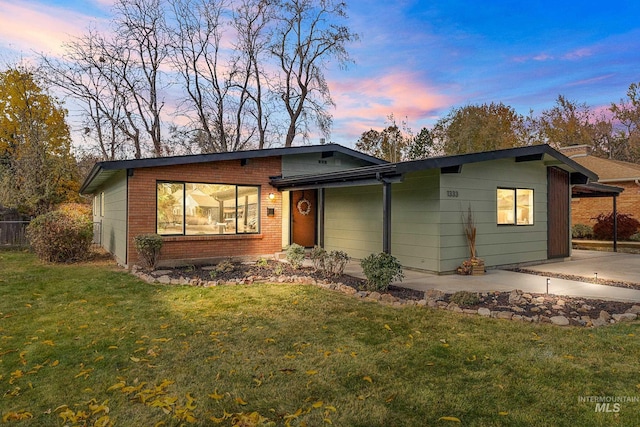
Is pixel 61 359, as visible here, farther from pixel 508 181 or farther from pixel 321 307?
pixel 508 181

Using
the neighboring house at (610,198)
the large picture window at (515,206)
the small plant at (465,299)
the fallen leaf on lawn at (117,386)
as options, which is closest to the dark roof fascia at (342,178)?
the small plant at (465,299)

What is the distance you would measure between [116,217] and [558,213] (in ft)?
39.5

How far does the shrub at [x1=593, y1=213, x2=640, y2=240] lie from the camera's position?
48.5ft

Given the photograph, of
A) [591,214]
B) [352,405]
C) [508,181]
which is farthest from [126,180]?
[591,214]

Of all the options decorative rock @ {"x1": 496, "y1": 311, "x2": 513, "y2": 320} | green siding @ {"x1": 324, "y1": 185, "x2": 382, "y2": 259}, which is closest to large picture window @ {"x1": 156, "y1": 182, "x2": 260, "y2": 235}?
green siding @ {"x1": 324, "y1": 185, "x2": 382, "y2": 259}

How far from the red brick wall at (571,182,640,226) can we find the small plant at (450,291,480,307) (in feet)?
48.0

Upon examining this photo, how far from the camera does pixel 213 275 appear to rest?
7496 millimetres

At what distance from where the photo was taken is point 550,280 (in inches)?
289

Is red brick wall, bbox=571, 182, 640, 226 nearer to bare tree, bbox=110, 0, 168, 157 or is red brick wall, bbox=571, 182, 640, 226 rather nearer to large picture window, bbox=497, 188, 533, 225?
large picture window, bbox=497, 188, 533, 225

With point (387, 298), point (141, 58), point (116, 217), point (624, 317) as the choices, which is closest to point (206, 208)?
point (116, 217)

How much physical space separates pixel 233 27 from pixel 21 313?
1973cm

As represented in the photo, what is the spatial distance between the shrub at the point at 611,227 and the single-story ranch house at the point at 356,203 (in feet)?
17.9

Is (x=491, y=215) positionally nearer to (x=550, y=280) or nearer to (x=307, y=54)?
(x=550, y=280)

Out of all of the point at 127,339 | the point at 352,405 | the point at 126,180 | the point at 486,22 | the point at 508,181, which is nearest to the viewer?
the point at 352,405
